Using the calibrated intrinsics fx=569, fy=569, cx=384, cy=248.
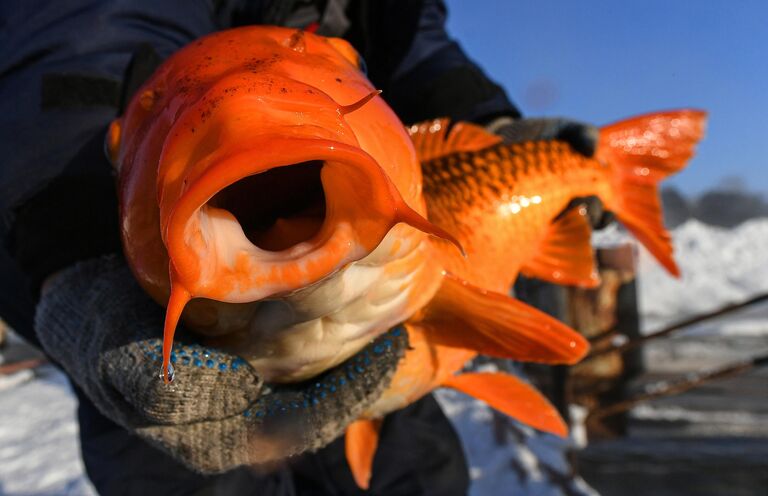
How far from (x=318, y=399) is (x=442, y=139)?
0.56m

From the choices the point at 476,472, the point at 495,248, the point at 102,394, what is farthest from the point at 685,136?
the point at 476,472

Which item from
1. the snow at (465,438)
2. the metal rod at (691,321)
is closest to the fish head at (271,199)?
the snow at (465,438)

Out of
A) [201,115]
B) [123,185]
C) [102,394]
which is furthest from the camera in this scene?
[102,394]

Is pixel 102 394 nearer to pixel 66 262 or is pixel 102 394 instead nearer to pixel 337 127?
pixel 66 262

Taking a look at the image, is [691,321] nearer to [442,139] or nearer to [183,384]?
[442,139]

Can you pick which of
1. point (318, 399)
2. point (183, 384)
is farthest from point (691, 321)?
point (183, 384)

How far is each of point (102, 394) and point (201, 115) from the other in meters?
0.65

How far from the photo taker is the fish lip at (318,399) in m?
0.92

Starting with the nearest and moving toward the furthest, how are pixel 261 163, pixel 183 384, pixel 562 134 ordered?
1. pixel 261 163
2. pixel 183 384
3. pixel 562 134

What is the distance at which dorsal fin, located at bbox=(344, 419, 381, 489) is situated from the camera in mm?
1234

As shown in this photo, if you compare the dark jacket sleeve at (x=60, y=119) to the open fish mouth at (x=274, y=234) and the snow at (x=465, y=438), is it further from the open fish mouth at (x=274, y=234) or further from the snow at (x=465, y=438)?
the snow at (x=465, y=438)

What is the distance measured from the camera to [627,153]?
4.95 feet

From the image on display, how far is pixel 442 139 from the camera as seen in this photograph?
1.15 meters

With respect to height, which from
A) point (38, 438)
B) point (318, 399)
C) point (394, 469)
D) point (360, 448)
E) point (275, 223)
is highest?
point (275, 223)
